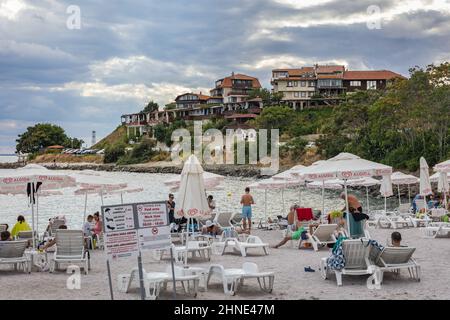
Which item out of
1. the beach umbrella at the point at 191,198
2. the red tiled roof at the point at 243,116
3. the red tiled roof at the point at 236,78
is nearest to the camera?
the beach umbrella at the point at 191,198

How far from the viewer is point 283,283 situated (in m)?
11.2

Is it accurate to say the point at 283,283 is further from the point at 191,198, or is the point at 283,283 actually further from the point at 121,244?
the point at 121,244

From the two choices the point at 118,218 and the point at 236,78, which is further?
the point at 236,78

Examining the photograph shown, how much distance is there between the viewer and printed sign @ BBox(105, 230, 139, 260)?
25.6 ft

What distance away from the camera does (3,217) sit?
4256 cm

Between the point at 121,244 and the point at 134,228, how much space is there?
0.28 metres

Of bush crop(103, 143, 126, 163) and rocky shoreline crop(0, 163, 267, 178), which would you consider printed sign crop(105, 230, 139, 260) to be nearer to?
rocky shoreline crop(0, 163, 267, 178)

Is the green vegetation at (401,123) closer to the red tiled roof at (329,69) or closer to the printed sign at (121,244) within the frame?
the printed sign at (121,244)

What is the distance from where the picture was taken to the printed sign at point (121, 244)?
7793 mm

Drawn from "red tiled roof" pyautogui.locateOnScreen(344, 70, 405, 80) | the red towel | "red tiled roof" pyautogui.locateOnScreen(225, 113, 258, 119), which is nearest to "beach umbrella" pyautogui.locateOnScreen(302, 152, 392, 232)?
the red towel

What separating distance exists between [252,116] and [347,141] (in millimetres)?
47968

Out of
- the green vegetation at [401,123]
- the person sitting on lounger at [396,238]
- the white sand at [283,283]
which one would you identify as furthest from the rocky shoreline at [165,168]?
the person sitting on lounger at [396,238]

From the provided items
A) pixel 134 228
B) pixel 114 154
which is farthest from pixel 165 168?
pixel 134 228
